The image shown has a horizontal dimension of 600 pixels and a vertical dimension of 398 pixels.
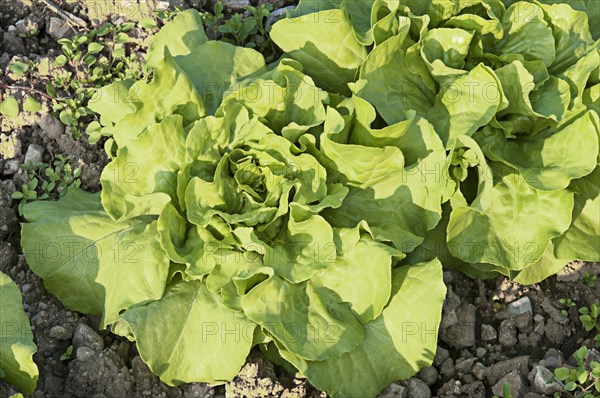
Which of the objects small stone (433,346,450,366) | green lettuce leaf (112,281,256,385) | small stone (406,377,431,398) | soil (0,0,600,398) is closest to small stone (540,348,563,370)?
soil (0,0,600,398)

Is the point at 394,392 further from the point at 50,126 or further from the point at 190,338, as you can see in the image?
the point at 50,126

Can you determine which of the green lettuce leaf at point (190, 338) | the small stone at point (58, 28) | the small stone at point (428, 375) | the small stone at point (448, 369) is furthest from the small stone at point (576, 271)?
the small stone at point (58, 28)

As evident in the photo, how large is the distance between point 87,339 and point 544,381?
2.18 metres

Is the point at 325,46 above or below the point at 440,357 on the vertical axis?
above

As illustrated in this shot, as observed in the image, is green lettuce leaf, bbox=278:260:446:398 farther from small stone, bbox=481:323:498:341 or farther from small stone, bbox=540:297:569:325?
small stone, bbox=540:297:569:325

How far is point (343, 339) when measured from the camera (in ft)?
12.7

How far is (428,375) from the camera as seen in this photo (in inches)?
165

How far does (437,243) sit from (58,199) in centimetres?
203

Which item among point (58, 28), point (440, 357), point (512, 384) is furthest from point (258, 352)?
point (58, 28)

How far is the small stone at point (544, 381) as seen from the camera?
3.92 m

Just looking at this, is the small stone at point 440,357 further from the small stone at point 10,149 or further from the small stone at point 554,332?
the small stone at point 10,149

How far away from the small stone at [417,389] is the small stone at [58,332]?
1685 millimetres

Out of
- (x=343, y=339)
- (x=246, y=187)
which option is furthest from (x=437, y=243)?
(x=246, y=187)

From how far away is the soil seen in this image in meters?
3.93
